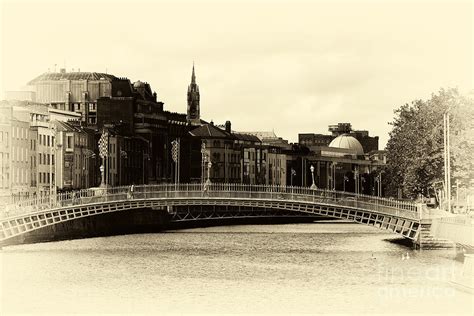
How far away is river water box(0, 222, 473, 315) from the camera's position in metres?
70.1

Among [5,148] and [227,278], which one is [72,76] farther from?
[227,278]

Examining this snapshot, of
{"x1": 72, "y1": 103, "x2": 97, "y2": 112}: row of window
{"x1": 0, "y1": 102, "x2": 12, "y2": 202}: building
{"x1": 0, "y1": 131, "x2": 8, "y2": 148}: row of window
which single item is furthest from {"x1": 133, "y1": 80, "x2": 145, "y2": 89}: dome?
{"x1": 0, "y1": 131, "x2": 8, "y2": 148}: row of window

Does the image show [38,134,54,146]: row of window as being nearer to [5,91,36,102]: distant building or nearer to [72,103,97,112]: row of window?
[5,91,36,102]: distant building

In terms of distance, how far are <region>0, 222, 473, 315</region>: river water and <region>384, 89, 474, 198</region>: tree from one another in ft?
17.4

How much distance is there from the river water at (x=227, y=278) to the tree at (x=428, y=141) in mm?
5311

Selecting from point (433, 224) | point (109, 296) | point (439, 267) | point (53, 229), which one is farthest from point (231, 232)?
point (109, 296)

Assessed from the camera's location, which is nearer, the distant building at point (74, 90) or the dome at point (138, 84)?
the distant building at point (74, 90)

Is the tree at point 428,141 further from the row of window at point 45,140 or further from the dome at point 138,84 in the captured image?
the dome at point 138,84

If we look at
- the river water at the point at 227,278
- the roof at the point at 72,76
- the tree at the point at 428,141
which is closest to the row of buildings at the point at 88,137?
the roof at the point at 72,76

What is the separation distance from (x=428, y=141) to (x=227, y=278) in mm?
33393

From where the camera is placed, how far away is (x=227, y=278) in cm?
8231

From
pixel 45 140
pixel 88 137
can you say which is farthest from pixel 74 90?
pixel 45 140

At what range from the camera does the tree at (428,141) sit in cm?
10294

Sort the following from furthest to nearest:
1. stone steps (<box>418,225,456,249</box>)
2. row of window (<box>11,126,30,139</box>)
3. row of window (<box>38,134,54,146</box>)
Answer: row of window (<box>38,134,54,146</box>) → row of window (<box>11,126,30,139</box>) → stone steps (<box>418,225,456,249</box>)
